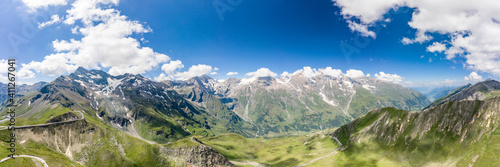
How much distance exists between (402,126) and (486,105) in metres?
56.8

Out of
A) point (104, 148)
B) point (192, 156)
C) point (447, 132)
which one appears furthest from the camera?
point (192, 156)

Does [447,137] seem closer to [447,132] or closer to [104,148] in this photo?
[447,132]

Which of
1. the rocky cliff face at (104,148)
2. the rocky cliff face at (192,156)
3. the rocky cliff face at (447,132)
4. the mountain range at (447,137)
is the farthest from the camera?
the rocky cliff face at (192,156)

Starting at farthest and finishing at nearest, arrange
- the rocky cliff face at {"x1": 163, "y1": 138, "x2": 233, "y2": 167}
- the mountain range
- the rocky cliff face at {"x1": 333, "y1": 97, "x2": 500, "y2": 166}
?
the rocky cliff face at {"x1": 163, "y1": 138, "x2": 233, "y2": 167} < the rocky cliff face at {"x1": 333, "y1": 97, "x2": 500, "y2": 166} < the mountain range

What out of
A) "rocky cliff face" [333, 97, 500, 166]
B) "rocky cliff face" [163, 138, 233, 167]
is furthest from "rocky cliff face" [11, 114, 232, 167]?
"rocky cliff face" [333, 97, 500, 166]

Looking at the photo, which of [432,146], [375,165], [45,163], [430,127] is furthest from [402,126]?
[45,163]

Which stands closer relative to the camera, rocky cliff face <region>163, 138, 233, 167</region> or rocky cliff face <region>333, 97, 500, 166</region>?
rocky cliff face <region>333, 97, 500, 166</region>

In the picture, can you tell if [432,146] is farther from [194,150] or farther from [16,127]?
[16,127]

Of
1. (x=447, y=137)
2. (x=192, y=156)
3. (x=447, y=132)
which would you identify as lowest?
(x=447, y=137)

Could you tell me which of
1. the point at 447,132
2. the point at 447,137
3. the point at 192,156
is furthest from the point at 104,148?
the point at 447,132

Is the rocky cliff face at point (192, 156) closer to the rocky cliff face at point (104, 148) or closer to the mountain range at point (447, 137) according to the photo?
the rocky cliff face at point (104, 148)

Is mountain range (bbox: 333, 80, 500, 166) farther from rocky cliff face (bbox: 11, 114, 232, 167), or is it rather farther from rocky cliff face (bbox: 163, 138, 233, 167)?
rocky cliff face (bbox: 11, 114, 232, 167)

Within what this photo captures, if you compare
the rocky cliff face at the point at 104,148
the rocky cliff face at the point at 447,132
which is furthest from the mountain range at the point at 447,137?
the rocky cliff face at the point at 104,148

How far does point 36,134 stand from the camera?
550ft
